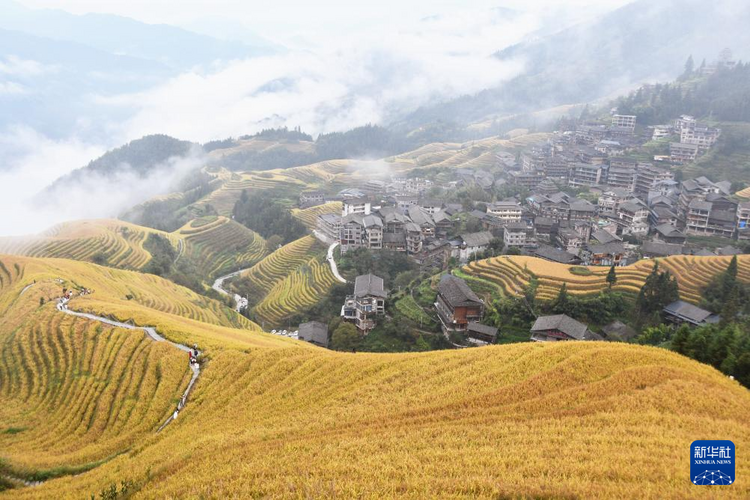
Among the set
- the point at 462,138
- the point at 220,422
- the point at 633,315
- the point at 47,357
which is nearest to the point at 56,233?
the point at 47,357

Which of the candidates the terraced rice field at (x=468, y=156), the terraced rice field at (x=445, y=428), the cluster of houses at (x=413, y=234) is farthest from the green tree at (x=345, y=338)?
the terraced rice field at (x=468, y=156)

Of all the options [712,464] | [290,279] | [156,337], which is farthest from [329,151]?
[712,464]

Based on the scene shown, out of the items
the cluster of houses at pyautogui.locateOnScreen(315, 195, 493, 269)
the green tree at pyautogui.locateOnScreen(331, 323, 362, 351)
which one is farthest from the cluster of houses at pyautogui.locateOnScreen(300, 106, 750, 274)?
the green tree at pyautogui.locateOnScreen(331, 323, 362, 351)

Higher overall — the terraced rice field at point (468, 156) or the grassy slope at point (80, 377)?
the terraced rice field at point (468, 156)

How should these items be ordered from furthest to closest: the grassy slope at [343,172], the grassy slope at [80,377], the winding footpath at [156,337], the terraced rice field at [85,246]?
the grassy slope at [343,172]
the terraced rice field at [85,246]
the winding footpath at [156,337]
the grassy slope at [80,377]

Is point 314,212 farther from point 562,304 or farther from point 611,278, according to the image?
point 611,278

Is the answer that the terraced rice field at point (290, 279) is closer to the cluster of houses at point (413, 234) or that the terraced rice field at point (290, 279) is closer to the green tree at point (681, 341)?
the cluster of houses at point (413, 234)
